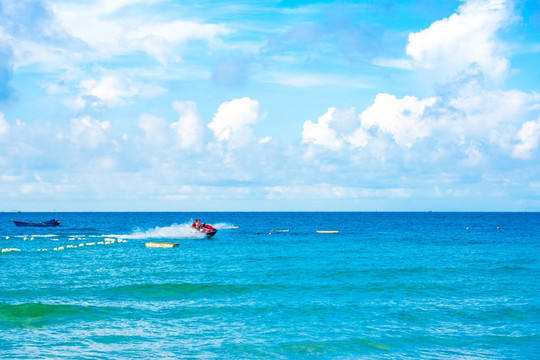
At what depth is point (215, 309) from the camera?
34.8 meters

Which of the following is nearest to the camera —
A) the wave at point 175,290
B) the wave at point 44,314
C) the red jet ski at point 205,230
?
the wave at point 44,314

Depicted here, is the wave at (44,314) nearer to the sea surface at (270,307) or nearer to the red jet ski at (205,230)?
the sea surface at (270,307)

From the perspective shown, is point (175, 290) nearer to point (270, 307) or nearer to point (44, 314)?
point (270, 307)

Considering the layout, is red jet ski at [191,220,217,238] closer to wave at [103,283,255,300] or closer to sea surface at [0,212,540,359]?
sea surface at [0,212,540,359]

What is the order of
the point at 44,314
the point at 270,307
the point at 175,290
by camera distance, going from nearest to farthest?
1. the point at 44,314
2. the point at 270,307
3. the point at 175,290

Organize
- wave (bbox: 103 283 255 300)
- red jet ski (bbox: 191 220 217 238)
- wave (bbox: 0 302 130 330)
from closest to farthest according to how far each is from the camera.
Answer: wave (bbox: 0 302 130 330)
wave (bbox: 103 283 255 300)
red jet ski (bbox: 191 220 217 238)

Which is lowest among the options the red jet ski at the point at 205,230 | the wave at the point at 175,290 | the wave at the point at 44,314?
the wave at the point at 44,314

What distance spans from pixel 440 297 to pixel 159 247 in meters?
50.2

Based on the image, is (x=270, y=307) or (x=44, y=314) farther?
(x=270, y=307)

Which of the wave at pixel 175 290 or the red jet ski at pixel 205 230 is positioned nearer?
the wave at pixel 175 290

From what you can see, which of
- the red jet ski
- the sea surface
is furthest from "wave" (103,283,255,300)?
the red jet ski

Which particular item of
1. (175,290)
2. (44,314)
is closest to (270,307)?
(175,290)

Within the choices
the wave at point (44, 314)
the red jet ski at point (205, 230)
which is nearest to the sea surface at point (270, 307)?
the wave at point (44, 314)

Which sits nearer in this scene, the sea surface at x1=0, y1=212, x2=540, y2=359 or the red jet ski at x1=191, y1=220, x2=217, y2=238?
the sea surface at x1=0, y1=212, x2=540, y2=359
